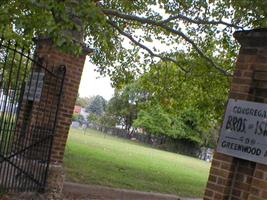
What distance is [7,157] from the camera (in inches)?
361

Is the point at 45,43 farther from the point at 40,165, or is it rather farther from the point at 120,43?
the point at 120,43

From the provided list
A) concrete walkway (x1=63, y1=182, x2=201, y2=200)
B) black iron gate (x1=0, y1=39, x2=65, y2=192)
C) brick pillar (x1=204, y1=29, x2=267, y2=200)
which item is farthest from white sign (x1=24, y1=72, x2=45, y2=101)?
brick pillar (x1=204, y1=29, x2=267, y2=200)

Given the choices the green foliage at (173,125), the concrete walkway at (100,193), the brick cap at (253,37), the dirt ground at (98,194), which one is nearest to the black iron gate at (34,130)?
the dirt ground at (98,194)

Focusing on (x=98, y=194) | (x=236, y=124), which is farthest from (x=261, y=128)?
(x=98, y=194)

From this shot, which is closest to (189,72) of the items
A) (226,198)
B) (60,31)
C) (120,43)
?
(120,43)

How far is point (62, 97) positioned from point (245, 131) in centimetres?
545

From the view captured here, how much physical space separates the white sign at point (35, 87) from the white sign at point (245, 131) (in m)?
5.13

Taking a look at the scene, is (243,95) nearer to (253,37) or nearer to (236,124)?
(236,124)

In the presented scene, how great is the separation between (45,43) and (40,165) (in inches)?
100

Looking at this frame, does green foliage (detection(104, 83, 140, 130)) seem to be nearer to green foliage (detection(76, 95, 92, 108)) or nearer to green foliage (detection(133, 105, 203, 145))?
green foliage (detection(133, 105, 203, 145))

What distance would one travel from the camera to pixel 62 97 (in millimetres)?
10148

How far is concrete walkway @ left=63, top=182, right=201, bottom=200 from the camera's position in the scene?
11.2 metres

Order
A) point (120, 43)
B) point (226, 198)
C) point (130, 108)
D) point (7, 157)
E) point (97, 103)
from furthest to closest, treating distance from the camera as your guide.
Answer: point (97, 103) < point (130, 108) < point (120, 43) < point (7, 157) < point (226, 198)

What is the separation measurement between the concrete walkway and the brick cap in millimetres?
6086
